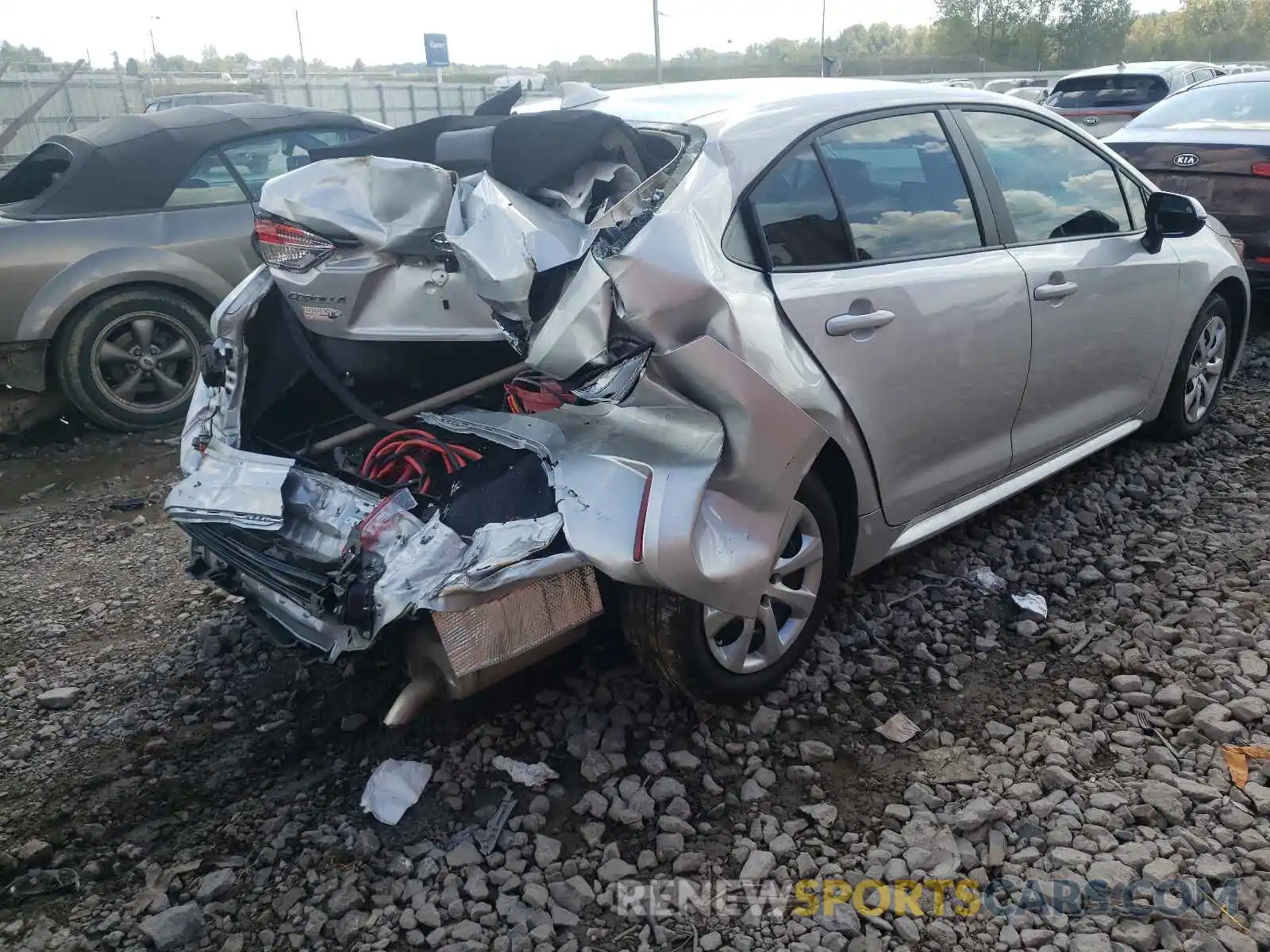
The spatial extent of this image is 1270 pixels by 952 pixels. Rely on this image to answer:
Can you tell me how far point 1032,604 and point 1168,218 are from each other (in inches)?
69.7

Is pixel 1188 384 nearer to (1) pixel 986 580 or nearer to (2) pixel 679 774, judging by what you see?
(1) pixel 986 580

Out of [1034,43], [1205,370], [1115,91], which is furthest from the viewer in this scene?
[1034,43]

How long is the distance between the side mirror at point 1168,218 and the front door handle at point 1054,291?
2.30 feet

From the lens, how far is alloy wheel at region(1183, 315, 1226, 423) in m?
4.71

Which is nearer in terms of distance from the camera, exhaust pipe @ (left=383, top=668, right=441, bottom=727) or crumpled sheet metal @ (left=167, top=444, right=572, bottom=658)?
crumpled sheet metal @ (left=167, top=444, right=572, bottom=658)

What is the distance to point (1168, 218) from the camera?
4078 millimetres

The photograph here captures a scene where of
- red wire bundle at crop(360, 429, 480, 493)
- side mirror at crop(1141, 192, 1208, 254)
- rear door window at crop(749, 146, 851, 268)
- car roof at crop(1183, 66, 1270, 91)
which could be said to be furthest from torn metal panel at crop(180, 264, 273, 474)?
car roof at crop(1183, 66, 1270, 91)

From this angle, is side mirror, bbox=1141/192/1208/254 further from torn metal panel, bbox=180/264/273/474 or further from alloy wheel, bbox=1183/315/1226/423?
torn metal panel, bbox=180/264/273/474

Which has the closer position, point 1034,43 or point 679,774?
point 679,774

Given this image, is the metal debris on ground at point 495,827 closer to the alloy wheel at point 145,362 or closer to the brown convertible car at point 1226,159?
the alloy wheel at point 145,362

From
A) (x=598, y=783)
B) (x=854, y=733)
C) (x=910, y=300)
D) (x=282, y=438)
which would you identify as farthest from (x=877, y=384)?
(x=282, y=438)

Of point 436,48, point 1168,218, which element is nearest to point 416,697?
point 1168,218

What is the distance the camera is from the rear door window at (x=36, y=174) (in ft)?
18.6

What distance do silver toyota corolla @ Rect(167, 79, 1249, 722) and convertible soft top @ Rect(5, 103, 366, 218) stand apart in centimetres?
300
